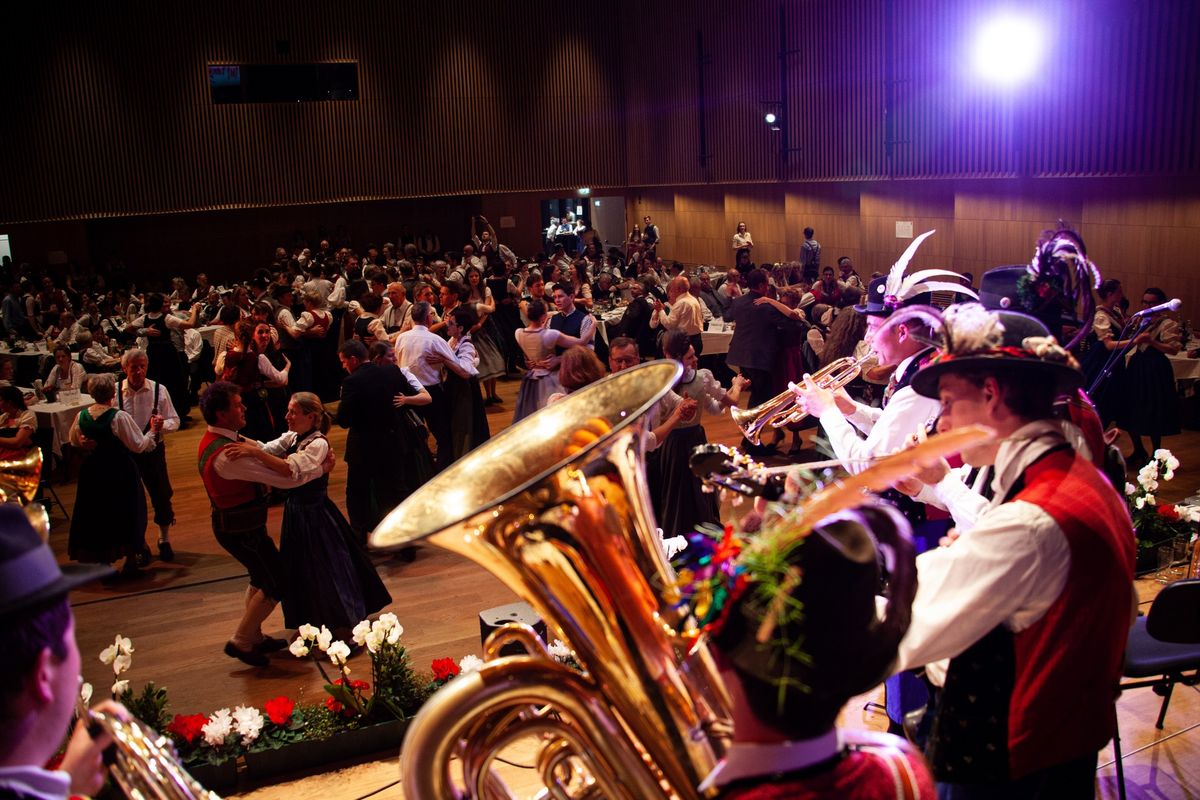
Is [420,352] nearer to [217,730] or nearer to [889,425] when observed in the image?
[217,730]

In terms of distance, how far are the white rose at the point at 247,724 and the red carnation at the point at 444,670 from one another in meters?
0.66

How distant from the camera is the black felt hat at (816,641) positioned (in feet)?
4.29

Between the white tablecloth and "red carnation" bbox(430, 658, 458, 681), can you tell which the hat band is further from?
the white tablecloth

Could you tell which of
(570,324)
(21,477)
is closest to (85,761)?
(21,477)

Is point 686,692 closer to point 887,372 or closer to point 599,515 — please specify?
point 599,515

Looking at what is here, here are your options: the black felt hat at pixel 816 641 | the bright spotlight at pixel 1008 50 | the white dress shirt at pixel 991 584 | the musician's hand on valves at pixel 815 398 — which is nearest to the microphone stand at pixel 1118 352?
the musician's hand on valves at pixel 815 398

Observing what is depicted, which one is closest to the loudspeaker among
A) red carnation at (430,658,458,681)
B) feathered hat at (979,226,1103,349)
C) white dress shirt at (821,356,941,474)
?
red carnation at (430,658,458,681)

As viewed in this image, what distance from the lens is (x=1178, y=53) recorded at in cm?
906

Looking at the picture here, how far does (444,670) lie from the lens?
13.0ft

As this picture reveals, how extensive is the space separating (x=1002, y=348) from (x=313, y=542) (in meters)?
3.51

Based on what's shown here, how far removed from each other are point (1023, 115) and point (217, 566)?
9239mm

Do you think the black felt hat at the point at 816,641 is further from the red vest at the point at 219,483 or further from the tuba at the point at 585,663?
the red vest at the point at 219,483

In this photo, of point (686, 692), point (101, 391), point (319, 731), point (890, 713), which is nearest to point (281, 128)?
point (101, 391)

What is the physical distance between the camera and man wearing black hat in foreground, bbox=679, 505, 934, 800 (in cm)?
131
